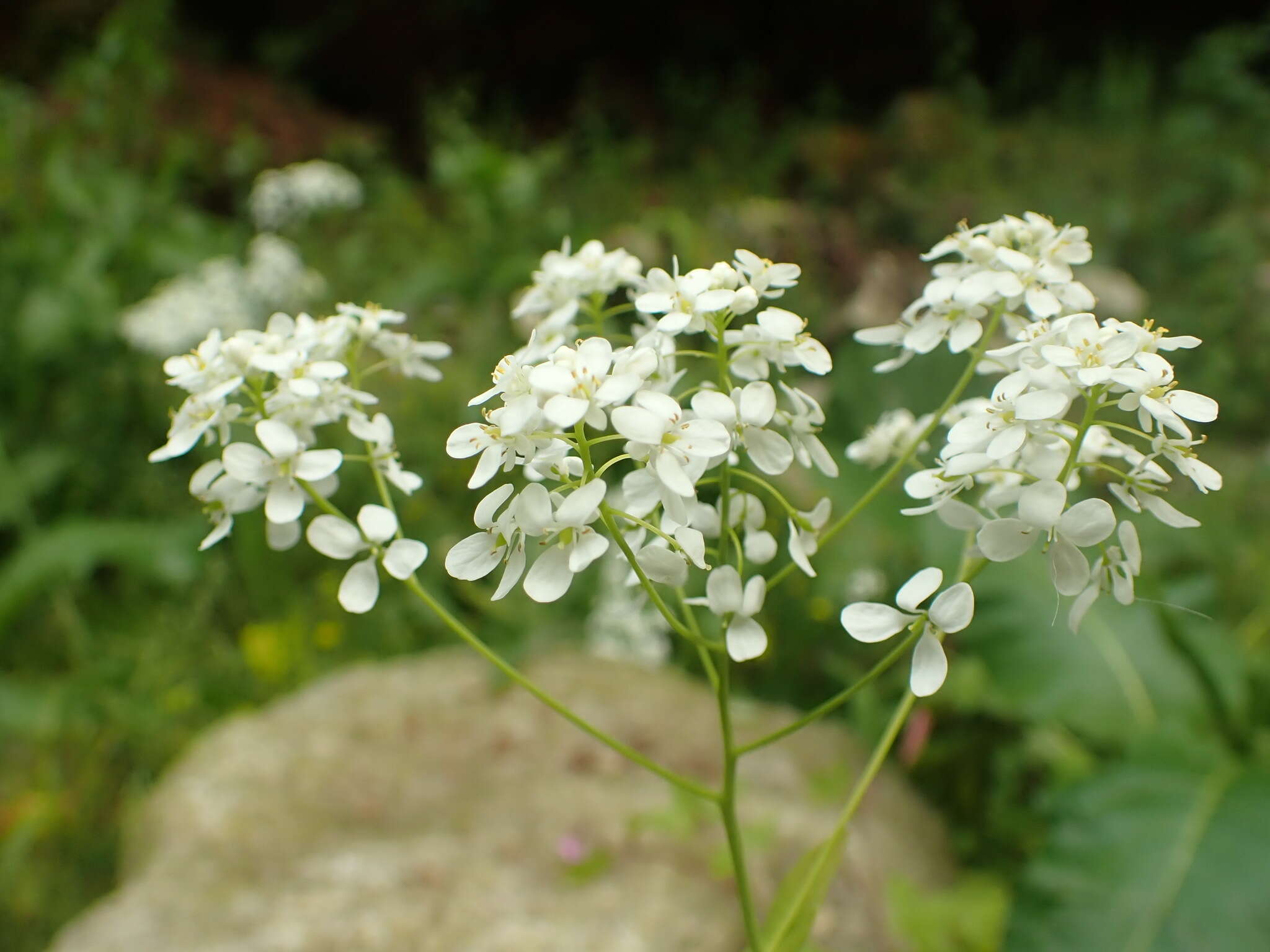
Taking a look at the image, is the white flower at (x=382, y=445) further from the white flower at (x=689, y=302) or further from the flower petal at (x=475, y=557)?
the white flower at (x=689, y=302)

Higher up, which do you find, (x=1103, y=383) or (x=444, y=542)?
(x=1103, y=383)

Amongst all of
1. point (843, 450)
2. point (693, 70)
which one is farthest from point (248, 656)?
point (693, 70)

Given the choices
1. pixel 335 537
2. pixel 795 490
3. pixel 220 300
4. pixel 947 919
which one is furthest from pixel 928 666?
pixel 220 300

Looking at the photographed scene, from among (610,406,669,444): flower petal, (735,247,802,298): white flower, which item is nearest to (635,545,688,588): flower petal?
(610,406,669,444): flower petal

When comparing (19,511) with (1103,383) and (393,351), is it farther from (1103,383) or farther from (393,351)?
(1103,383)

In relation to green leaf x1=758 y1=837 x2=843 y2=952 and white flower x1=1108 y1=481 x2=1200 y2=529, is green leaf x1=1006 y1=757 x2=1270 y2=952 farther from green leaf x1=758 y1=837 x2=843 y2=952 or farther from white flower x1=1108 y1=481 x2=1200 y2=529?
white flower x1=1108 y1=481 x2=1200 y2=529

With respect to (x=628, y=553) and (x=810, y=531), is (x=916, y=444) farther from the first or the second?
(x=628, y=553)

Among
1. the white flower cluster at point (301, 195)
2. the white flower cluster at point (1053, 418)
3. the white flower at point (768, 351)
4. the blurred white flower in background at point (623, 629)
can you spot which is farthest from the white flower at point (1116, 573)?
the white flower cluster at point (301, 195)
